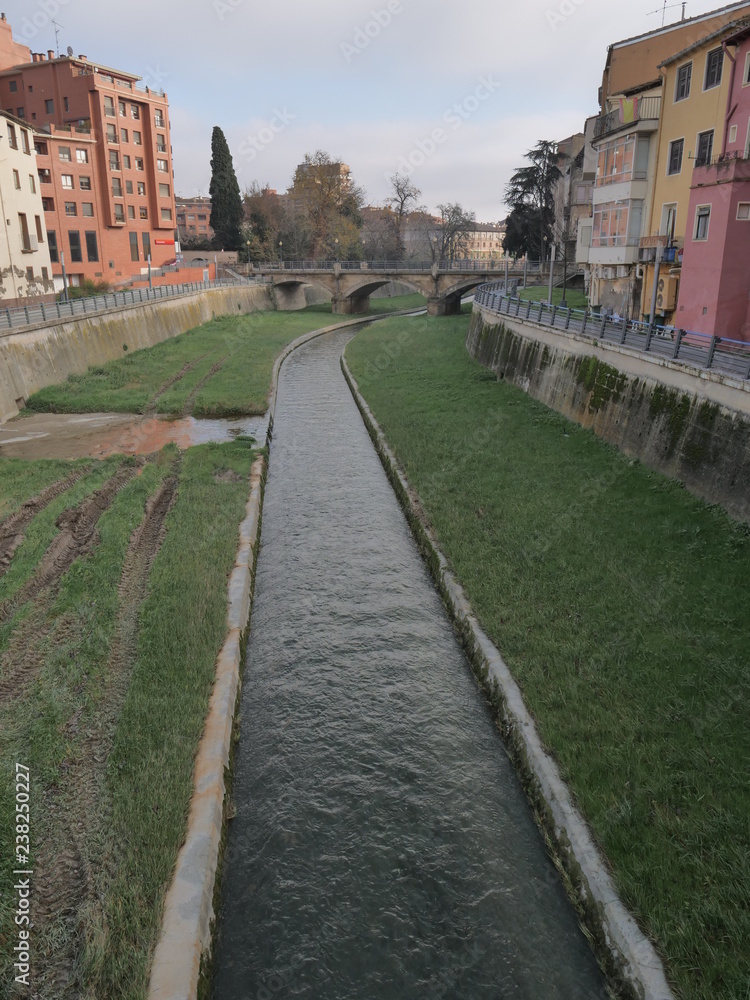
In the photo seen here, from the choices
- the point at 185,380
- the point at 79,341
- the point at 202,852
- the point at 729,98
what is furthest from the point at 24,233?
the point at 202,852

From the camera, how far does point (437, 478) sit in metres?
19.2

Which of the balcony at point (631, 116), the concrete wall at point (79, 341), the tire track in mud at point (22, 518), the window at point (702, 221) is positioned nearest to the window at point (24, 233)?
the concrete wall at point (79, 341)

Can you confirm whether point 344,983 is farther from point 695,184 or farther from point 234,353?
point 234,353

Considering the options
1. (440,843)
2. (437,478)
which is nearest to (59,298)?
(437,478)

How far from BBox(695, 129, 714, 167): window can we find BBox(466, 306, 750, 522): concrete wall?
26.1 ft

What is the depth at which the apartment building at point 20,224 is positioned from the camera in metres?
38.3

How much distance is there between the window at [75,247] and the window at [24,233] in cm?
1550

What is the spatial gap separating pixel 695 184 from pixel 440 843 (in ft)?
73.2

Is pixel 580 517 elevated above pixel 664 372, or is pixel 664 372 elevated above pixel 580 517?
pixel 664 372

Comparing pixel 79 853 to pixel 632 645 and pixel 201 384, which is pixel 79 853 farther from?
pixel 201 384

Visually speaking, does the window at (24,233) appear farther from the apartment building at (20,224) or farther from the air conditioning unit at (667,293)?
the air conditioning unit at (667,293)

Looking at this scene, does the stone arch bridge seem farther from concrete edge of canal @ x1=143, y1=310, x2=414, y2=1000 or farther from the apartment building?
concrete edge of canal @ x1=143, y1=310, x2=414, y2=1000

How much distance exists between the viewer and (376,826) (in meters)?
8.59

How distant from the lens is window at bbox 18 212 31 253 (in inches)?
1603
